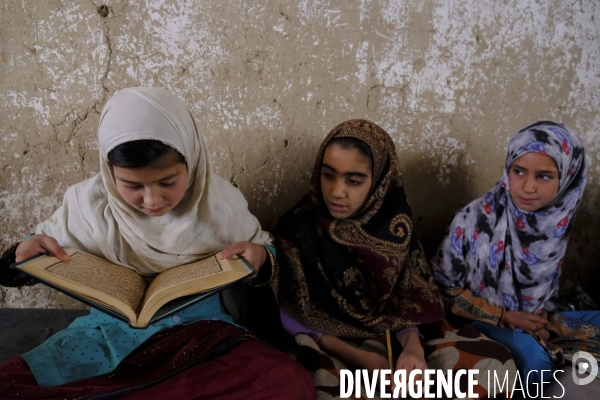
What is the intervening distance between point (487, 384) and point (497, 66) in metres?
1.35

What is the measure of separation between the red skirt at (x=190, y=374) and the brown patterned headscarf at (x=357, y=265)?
294 millimetres

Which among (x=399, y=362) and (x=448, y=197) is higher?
(x=448, y=197)

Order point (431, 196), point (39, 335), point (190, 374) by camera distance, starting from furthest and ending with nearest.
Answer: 1. point (431, 196)
2. point (39, 335)
3. point (190, 374)

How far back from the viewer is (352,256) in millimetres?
1590

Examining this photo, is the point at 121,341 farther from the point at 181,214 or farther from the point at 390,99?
the point at 390,99

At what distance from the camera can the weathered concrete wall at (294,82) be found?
5.41 ft

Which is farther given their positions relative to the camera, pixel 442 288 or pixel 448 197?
pixel 448 197

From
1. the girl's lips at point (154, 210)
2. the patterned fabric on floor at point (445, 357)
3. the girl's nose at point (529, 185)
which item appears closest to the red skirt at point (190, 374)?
the patterned fabric on floor at point (445, 357)

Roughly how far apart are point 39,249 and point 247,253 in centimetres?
55

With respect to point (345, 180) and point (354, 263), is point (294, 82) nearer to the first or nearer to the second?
point (345, 180)

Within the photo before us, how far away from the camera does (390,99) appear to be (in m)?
1.90

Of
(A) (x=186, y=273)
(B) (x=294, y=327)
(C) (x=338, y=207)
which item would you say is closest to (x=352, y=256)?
(C) (x=338, y=207)

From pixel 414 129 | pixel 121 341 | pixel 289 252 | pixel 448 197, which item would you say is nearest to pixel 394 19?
pixel 414 129

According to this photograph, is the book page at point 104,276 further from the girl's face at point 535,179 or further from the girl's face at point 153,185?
the girl's face at point 535,179
